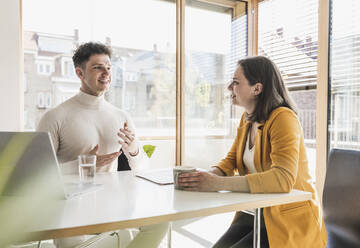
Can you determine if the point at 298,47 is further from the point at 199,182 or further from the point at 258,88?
the point at 199,182

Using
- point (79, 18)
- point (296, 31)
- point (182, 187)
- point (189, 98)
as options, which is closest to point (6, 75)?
point (79, 18)

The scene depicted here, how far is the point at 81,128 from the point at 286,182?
1137 millimetres

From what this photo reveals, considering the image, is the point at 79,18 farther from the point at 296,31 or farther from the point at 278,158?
the point at 278,158

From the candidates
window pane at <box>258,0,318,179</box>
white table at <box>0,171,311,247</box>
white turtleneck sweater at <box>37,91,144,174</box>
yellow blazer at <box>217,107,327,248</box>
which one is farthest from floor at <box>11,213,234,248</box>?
white table at <box>0,171,311,247</box>

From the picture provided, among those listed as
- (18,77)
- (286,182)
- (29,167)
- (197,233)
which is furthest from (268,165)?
(18,77)

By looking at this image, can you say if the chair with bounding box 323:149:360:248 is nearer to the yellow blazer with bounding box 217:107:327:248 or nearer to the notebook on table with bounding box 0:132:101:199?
the yellow blazer with bounding box 217:107:327:248

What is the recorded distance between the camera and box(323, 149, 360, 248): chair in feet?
4.09

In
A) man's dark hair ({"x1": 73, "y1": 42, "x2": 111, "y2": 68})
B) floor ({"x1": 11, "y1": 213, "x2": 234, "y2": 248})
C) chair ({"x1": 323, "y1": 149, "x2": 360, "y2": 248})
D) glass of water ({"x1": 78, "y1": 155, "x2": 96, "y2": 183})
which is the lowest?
floor ({"x1": 11, "y1": 213, "x2": 234, "y2": 248})

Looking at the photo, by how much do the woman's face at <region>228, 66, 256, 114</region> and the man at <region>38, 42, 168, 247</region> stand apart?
58 centimetres

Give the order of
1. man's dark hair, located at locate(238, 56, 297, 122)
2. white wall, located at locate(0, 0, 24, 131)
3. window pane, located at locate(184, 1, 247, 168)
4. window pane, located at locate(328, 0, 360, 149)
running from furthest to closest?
window pane, located at locate(184, 1, 247, 168)
white wall, located at locate(0, 0, 24, 131)
window pane, located at locate(328, 0, 360, 149)
man's dark hair, located at locate(238, 56, 297, 122)

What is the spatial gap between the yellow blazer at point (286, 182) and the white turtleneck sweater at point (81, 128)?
2.67 feet

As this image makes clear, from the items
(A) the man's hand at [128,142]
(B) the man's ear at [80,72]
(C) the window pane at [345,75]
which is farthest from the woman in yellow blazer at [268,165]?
(C) the window pane at [345,75]

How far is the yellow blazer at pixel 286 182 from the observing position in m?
1.11

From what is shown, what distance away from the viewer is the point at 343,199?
1.30m
